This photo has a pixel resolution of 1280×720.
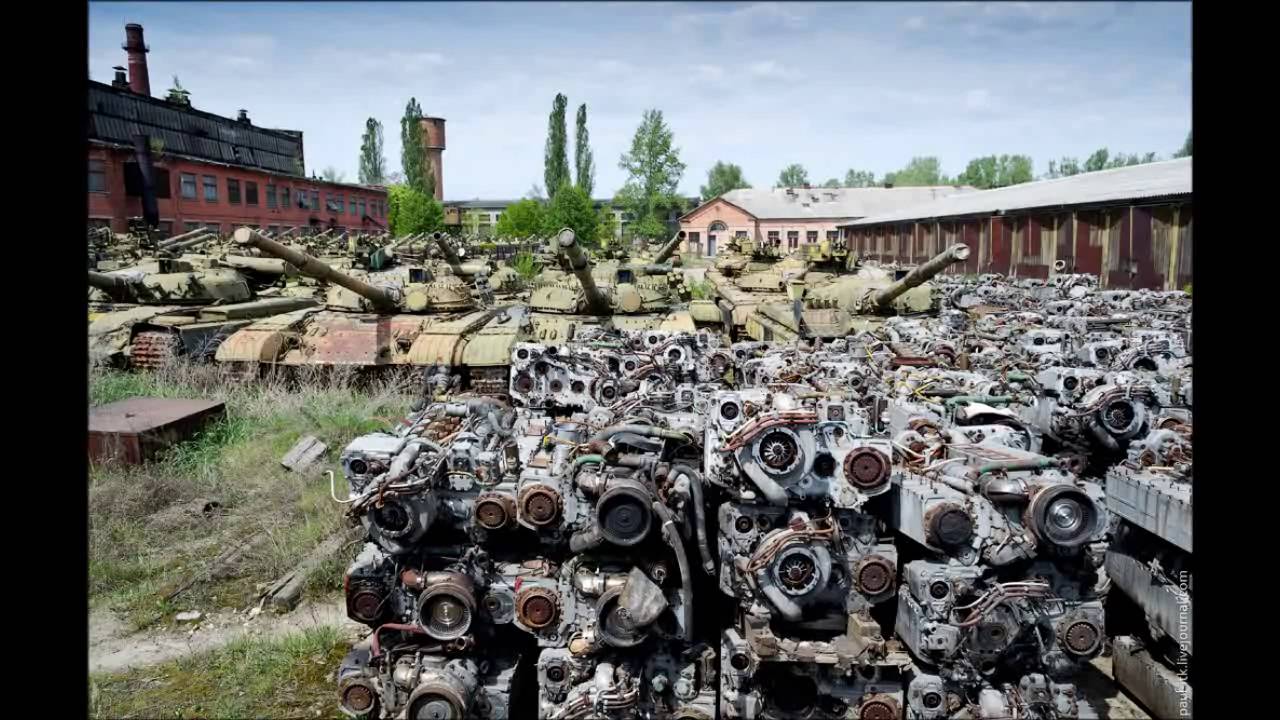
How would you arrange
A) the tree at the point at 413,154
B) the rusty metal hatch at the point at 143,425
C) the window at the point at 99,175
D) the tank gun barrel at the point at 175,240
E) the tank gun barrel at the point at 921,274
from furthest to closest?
1. the tree at the point at 413,154
2. the window at the point at 99,175
3. the tank gun barrel at the point at 175,240
4. the tank gun barrel at the point at 921,274
5. the rusty metal hatch at the point at 143,425

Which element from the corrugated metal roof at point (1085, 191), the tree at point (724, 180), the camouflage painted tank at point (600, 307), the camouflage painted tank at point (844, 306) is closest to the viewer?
the camouflage painted tank at point (600, 307)

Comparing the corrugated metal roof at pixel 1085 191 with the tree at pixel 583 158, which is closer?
the corrugated metal roof at pixel 1085 191

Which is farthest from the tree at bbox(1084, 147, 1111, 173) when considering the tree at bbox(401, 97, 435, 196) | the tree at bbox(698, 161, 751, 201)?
the tree at bbox(401, 97, 435, 196)

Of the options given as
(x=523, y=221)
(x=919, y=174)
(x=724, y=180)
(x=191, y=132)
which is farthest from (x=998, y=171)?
(x=191, y=132)

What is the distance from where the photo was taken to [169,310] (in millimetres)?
15812

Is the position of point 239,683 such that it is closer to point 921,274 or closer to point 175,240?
point 921,274

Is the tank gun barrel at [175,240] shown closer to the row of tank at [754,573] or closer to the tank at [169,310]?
the tank at [169,310]

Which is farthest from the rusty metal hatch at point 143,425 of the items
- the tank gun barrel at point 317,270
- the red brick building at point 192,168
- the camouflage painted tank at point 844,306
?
the red brick building at point 192,168

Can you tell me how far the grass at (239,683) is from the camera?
241 inches

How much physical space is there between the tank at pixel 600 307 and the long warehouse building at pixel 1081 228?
14.7m

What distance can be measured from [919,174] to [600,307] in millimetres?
104745

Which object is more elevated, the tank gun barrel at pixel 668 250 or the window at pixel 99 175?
the window at pixel 99 175
